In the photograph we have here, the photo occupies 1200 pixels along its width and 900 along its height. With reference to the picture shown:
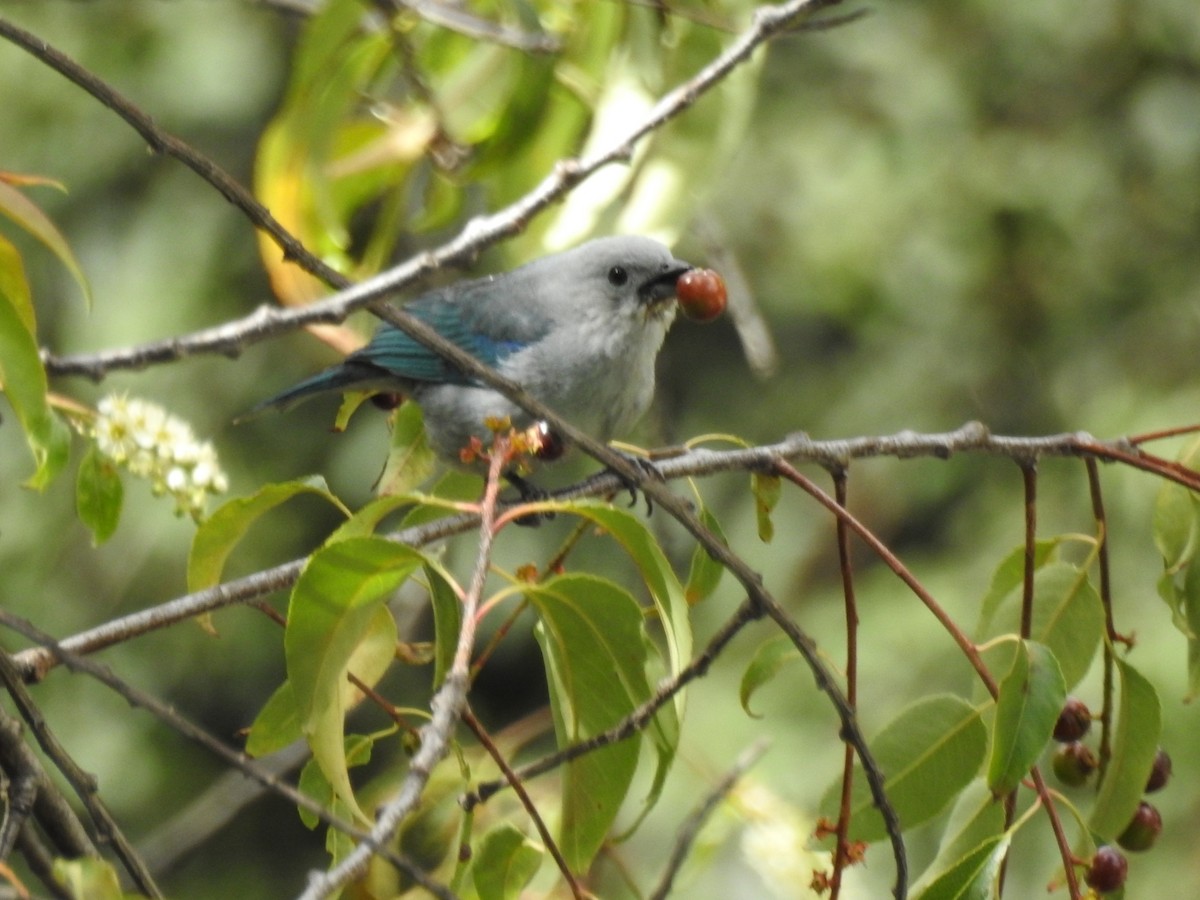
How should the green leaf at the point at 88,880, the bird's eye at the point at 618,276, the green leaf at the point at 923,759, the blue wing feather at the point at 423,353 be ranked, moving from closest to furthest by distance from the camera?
the green leaf at the point at 88,880 < the green leaf at the point at 923,759 < the blue wing feather at the point at 423,353 < the bird's eye at the point at 618,276

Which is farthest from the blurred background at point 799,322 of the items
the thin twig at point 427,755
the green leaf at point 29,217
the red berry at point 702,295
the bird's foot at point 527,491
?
the thin twig at point 427,755

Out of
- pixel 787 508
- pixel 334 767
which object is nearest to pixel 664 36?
pixel 334 767

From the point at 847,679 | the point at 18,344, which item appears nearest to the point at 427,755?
the point at 847,679

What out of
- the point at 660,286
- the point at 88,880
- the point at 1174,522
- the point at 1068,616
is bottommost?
the point at 88,880

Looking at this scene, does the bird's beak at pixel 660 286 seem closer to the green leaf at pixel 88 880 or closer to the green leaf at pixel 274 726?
the green leaf at pixel 274 726

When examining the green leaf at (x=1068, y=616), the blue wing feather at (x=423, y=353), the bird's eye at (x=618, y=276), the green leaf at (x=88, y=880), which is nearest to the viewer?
the green leaf at (x=88, y=880)

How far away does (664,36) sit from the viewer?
297 centimetres

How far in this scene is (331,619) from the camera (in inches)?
62.6

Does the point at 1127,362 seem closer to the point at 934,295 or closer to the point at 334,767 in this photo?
the point at 934,295

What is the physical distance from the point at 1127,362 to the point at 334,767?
469 cm

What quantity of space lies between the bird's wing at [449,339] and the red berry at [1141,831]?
61.3 inches

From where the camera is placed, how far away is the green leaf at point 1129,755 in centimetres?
204

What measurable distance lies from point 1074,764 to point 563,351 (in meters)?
1.55

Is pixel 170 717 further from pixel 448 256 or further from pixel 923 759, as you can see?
pixel 923 759
